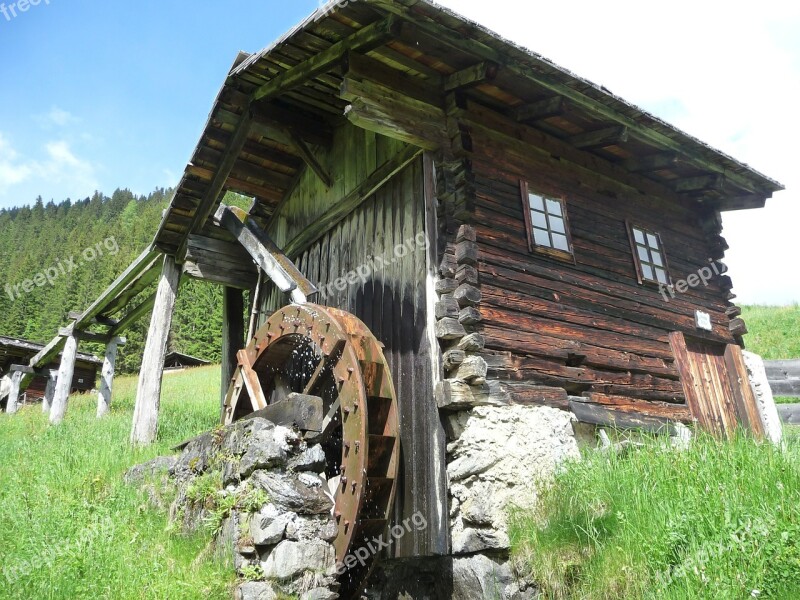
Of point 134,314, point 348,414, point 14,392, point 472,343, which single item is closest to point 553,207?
point 472,343

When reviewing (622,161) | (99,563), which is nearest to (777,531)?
(99,563)

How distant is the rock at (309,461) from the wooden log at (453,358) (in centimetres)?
133

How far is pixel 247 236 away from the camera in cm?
768

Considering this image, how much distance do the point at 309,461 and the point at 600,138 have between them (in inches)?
181

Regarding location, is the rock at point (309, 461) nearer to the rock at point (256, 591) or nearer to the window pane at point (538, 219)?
the rock at point (256, 591)

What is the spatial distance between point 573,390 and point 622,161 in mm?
3280

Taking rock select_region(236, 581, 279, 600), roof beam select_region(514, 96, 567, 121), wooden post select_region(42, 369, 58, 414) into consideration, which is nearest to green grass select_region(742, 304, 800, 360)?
roof beam select_region(514, 96, 567, 121)

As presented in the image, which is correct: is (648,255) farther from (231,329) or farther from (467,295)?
(231,329)

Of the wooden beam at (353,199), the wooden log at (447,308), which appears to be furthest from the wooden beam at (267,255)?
the wooden log at (447,308)

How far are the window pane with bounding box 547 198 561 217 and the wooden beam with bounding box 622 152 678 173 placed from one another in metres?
1.45

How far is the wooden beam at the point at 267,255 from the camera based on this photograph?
268 inches

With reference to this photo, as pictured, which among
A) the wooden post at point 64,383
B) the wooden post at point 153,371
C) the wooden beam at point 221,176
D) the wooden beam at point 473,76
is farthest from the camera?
the wooden post at point 64,383

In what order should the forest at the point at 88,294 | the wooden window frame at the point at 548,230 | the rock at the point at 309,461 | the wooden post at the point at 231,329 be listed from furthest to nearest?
the forest at the point at 88,294 → the wooden post at the point at 231,329 → the wooden window frame at the point at 548,230 → the rock at the point at 309,461

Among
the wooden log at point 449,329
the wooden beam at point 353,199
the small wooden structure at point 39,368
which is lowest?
the wooden log at point 449,329
